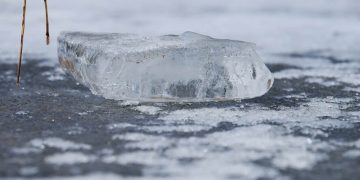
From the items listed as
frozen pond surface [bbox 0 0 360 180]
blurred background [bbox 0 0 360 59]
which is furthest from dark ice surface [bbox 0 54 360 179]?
blurred background [bbox 0 0 360 59]

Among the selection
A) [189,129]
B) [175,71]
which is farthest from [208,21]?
[189,129]

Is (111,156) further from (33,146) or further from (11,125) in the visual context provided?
(11,125)

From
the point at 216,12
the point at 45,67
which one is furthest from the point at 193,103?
the point at 216,12

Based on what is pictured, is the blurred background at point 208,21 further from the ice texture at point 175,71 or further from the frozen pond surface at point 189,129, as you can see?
the ice texture at point 175,71

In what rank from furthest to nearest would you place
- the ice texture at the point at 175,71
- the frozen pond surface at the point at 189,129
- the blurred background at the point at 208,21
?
the blurred background at the point at 208,21 < the ice texture at the point at 175,71 < the frozen pond surface at the point at 189,129

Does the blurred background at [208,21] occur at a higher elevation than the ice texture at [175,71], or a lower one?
higher

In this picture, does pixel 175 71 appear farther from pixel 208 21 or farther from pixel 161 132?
pixel 208 21

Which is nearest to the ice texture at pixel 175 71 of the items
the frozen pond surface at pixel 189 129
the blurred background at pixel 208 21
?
the frozen pond surface at pixel 189 129
